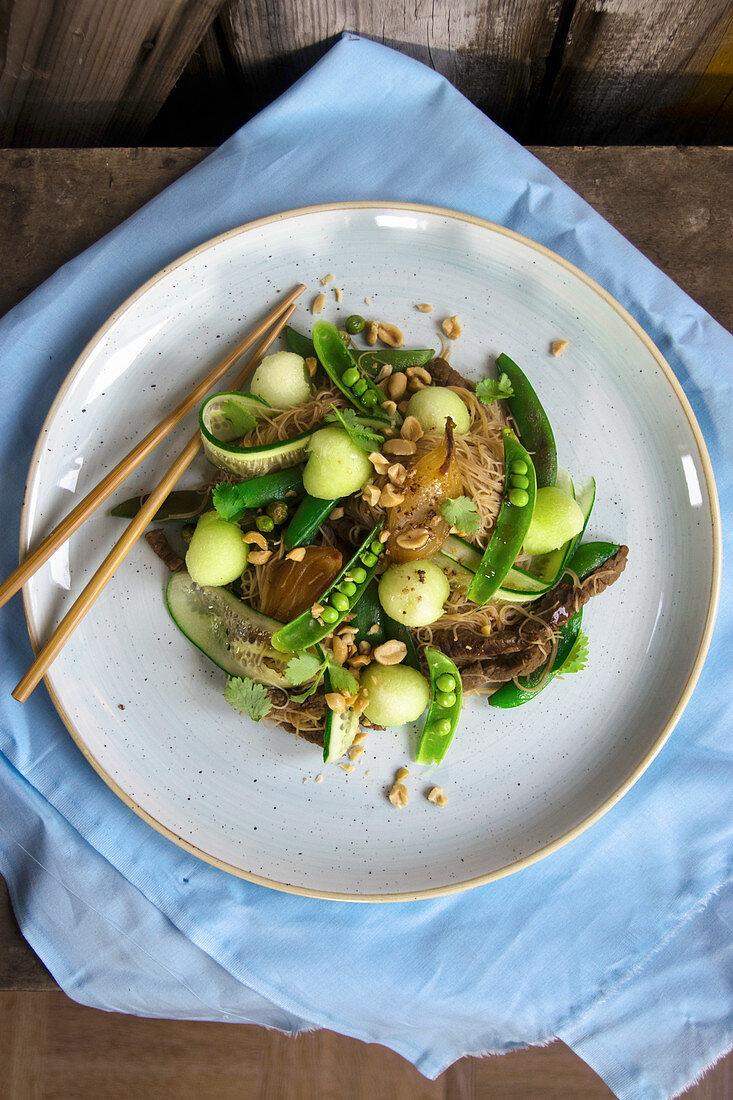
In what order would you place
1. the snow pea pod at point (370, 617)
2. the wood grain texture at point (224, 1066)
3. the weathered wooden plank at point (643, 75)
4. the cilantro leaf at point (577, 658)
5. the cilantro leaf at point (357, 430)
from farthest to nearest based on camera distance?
the wood grain texture at point (224, 1066), the weathered wooden plank at point (643, 75), the cilantro leaf at point (577, 658), the snow pea pod at point (370, 617), the cilantro leaf at point (357, 430)

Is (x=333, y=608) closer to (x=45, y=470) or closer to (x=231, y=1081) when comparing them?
(x=45, y=470)

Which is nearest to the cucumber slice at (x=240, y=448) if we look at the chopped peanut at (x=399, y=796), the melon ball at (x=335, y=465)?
the melon ball at (x=335, y=465)

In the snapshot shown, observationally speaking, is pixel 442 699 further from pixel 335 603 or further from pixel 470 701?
pixel 335 603

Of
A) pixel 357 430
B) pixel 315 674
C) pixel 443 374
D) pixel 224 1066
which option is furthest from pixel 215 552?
→ pixel 224 1066

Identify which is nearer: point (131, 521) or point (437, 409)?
point (437, 409)

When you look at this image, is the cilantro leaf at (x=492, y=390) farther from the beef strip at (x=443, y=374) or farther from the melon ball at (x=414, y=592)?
the melon ball at (x=414, y=592)

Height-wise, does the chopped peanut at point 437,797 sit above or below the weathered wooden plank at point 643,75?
below

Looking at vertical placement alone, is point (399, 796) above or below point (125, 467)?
below

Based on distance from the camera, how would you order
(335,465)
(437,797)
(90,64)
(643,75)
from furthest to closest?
(643,75) → (90,64) → (437,797) → (335,465)
